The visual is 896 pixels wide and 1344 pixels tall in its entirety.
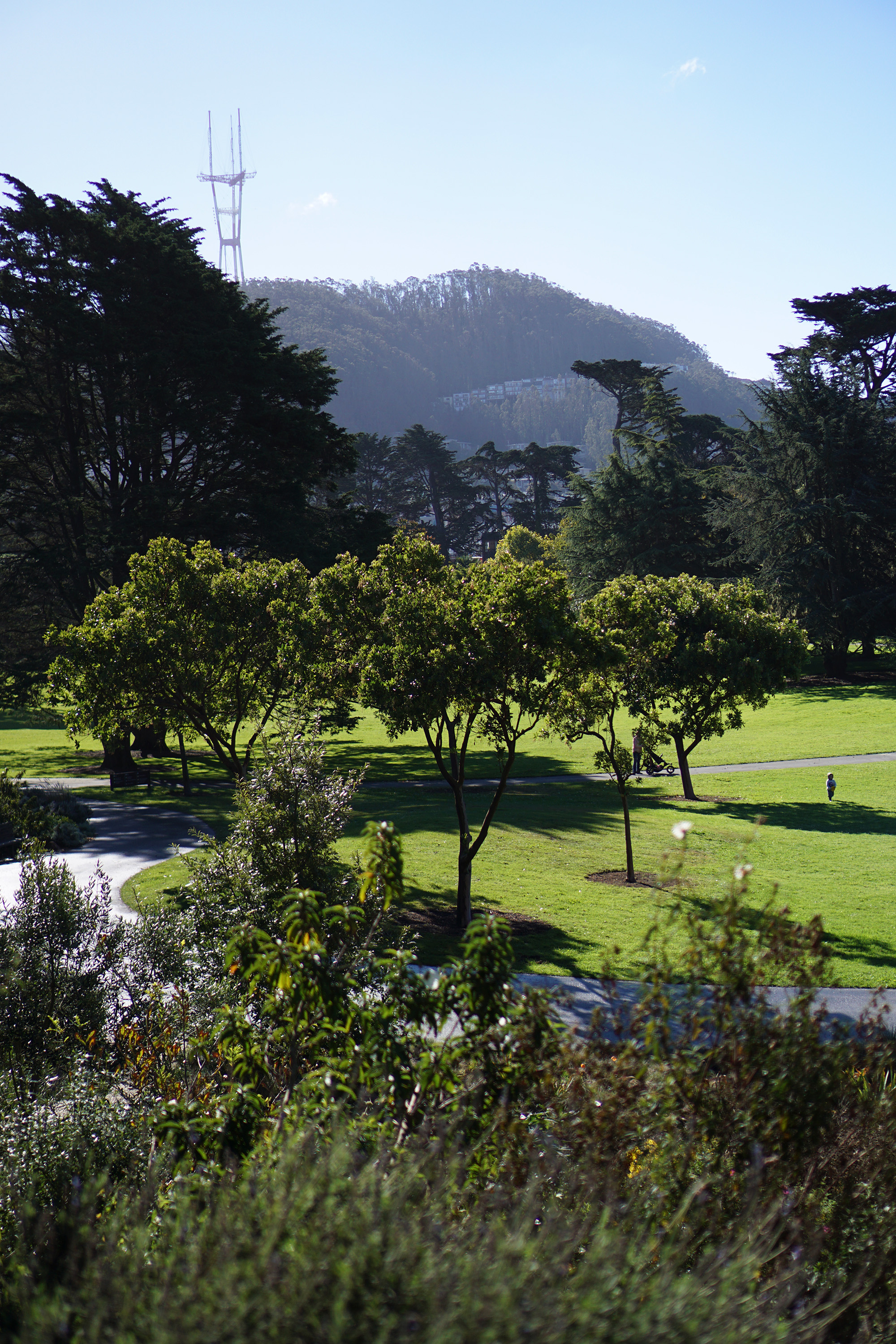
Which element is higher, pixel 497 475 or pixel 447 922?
pixel 497 475

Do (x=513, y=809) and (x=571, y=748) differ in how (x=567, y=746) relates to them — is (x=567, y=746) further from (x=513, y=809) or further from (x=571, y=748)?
(x=513, y=809)

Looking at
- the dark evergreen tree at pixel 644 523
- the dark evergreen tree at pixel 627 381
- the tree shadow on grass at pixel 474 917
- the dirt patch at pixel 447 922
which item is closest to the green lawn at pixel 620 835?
the tree shadow on grass at pixel 474 917

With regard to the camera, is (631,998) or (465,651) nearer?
(631,998)

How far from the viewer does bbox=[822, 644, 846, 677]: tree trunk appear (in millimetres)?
48938

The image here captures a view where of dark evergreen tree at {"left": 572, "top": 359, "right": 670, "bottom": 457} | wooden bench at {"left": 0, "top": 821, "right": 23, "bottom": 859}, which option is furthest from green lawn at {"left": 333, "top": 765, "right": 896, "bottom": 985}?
dark evergreen tree at {"left": 572, "top": 359, "right": 670, "bottom": 457}

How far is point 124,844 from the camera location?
19578 millimetres

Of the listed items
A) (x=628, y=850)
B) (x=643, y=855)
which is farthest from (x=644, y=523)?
(x=628, y=850)

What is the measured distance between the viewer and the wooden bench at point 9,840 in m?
18.2

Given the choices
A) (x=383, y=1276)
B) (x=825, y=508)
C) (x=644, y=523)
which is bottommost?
(x=383, y=1276)

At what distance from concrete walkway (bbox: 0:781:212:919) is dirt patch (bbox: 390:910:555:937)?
4200 mm

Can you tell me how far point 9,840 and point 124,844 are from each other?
2.29m

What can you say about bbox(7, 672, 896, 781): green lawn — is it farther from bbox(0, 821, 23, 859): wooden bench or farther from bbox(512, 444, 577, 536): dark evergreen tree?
bbox(512, 444, 577, 536): dark evergreen tree

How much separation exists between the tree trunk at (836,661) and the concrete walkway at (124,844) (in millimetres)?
38139

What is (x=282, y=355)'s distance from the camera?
33.9 m
